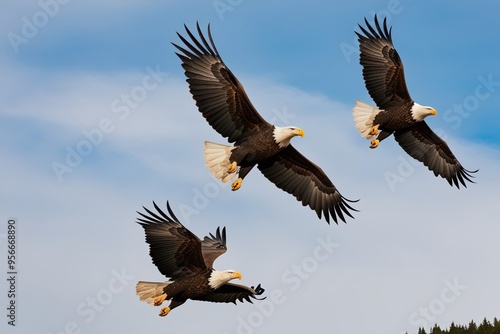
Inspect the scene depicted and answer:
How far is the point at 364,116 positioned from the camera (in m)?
19.9

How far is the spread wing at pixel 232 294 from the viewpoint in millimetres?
16984

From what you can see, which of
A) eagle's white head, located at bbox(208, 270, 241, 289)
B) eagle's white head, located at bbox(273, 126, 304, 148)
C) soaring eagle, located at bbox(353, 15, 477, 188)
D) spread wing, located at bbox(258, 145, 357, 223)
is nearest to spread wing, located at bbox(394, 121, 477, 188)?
soaring eagle, located at bbox(353, 15, 477, 188)

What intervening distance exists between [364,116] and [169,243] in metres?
5.90

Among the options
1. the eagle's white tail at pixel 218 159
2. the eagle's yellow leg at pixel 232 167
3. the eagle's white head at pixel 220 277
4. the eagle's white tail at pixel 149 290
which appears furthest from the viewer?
the eagle's white tail at pixel 218 159

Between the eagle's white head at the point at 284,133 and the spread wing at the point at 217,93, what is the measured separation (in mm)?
206

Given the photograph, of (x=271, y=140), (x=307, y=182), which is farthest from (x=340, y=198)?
(x=271, y=140)

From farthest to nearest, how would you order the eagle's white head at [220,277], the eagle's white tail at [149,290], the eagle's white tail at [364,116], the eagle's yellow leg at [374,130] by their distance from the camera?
the eagle's white tail at [364,116] → the eagle's yellow leg at [374,130] → the eagle's white head at [220,277] → the eagle's white tail at [149,290]

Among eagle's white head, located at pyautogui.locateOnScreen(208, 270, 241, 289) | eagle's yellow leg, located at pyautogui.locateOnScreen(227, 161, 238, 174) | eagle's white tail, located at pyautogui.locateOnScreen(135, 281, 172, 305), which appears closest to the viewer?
eagle's white tail, located at pyautogui.locateOnScreen(135, 281, 172, 305)

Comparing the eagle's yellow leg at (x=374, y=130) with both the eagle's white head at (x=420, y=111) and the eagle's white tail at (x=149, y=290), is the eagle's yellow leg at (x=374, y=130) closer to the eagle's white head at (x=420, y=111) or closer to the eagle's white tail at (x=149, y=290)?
the eagle's white head at (x=420, y=111)

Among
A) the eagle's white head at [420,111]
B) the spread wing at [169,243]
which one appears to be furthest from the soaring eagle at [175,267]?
the eagle's white head at [420,111]

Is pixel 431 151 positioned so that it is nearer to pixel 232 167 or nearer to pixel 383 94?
pixel 383 94

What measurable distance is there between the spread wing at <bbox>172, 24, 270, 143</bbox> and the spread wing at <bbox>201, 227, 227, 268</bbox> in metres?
2.38

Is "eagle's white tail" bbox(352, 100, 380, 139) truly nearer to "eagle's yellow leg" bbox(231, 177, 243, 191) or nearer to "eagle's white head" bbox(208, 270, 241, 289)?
"eagle's yellow leg" bbox(231, 177, 243, 191)

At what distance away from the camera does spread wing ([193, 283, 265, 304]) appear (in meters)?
17.0
